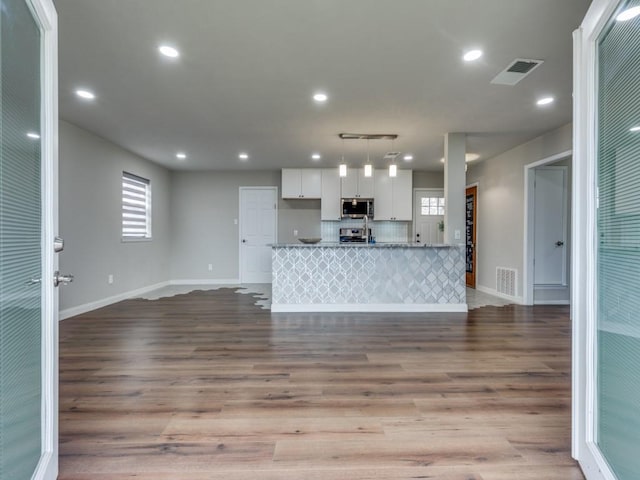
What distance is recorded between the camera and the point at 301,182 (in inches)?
265

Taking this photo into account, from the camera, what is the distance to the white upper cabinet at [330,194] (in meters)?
6.70

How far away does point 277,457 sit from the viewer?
60.4 inches

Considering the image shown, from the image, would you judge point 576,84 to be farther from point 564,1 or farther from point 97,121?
point 97,121

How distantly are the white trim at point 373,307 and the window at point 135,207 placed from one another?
3.12 meters

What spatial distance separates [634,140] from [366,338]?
8.70 feet

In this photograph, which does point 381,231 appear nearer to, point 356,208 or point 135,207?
point 356,208

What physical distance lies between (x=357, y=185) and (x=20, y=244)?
19.6ft

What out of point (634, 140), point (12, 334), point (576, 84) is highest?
point (576, 84)

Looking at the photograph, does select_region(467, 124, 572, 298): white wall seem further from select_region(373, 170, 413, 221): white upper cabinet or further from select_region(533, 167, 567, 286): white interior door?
select_region(373, 170, 413, 221): white upper cabinet

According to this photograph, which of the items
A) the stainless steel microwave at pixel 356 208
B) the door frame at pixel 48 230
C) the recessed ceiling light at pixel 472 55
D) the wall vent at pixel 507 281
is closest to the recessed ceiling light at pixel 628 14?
the recessed ceiling light at pixel 472 55

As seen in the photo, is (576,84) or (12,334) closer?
(12,334)

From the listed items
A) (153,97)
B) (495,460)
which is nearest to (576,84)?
(495,460)

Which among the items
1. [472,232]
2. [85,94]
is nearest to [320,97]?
[85,94]

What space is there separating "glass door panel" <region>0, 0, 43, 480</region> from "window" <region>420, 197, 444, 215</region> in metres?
6.71
